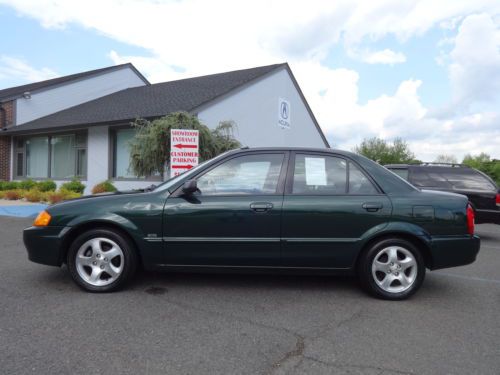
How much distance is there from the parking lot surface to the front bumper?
35 centimetres

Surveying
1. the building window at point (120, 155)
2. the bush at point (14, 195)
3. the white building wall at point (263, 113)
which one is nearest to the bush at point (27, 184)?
the bush at point (14, 195)

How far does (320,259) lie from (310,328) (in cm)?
80

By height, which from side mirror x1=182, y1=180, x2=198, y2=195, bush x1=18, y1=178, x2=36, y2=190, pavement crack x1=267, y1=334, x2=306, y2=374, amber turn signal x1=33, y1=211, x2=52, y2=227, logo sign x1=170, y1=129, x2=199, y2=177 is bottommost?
pavement crack x1=267, y1=334, x2=306, y2=374

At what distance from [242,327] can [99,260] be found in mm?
1664

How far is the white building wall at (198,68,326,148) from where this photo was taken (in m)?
13.6

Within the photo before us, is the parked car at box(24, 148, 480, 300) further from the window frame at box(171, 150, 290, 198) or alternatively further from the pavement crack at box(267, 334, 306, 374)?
the pavement crack at box(267, 334, 306, 374)

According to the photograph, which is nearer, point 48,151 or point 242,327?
point 242,327

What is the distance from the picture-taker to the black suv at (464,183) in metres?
7.23

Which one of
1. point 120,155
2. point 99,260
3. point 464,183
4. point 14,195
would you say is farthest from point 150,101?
point 99,260

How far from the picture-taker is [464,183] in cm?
754

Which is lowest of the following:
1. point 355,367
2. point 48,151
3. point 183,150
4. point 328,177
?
point 355,367

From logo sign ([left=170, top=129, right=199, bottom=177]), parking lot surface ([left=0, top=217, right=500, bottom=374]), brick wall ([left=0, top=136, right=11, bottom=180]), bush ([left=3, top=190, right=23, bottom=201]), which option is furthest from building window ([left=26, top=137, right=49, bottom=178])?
parking lot surface ([left=0, top=217, right=500, bottom=374])

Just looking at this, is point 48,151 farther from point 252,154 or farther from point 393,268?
point 393,268

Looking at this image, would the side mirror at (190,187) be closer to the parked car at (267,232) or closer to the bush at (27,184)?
the parked car at (267,232)
